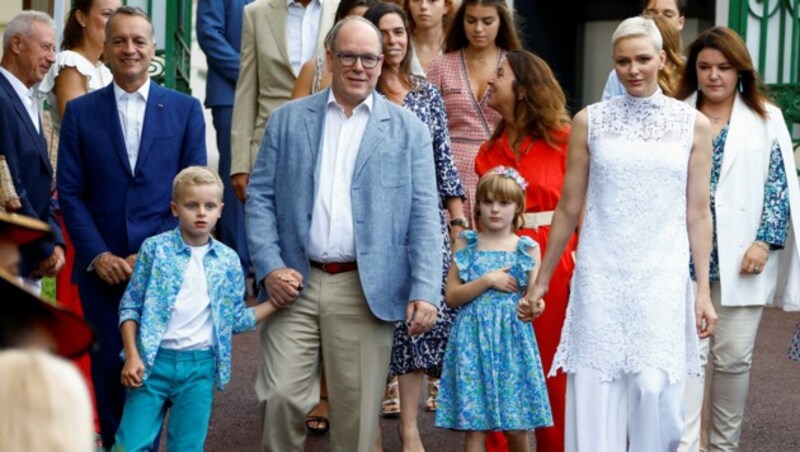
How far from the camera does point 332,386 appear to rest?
280 inches

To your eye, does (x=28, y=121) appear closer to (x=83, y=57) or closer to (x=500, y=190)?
(x=83, y=57)

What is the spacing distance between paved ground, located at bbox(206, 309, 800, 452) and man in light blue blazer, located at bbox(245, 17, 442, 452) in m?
1.58

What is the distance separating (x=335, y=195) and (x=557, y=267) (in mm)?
1424

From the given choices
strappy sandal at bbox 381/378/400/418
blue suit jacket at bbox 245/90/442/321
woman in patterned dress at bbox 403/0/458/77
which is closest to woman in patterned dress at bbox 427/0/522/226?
woman in patterned dress at bbox 403/0/458/77

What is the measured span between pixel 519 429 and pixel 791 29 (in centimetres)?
781

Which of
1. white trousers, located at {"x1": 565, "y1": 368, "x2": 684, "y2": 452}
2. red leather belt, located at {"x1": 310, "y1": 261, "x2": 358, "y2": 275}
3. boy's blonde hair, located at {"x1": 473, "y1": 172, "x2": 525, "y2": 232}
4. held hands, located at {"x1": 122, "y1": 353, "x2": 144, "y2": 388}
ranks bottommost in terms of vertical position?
white trousers, located at {"x1": 565, "y1": 368, "x2": 684, "y2": 452}

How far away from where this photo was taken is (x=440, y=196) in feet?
26.8

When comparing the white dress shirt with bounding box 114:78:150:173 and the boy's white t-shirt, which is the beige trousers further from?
the white dress shirt with bounding box 114:78:150:173

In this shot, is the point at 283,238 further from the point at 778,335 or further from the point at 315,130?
the point at 778,335

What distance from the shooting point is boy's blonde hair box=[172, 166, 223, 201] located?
23.1 ft

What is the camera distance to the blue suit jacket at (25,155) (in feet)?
25.4

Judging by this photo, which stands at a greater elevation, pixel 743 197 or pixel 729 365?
pixel 743 197

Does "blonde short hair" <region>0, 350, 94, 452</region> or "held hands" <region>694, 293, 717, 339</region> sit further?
"held hands" <region>694, 293, 717, 339</region>

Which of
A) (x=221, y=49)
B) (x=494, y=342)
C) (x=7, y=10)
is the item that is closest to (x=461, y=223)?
(x=494, y=342)
